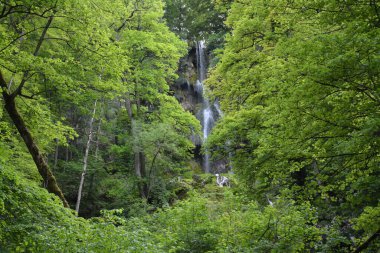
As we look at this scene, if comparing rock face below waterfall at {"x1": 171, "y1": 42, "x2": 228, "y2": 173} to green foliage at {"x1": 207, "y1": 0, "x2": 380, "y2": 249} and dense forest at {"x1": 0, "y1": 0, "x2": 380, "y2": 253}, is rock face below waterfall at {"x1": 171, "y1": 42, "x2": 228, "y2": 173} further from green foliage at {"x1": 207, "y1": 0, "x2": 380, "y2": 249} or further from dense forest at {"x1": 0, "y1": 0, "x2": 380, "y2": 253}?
green foliage at {"x1": 207, "y1": 0, "x2": 380, "y2": 249}

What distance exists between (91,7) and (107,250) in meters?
5.78

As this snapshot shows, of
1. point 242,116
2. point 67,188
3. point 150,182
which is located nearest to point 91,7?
point 242,116

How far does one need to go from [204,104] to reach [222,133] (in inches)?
606

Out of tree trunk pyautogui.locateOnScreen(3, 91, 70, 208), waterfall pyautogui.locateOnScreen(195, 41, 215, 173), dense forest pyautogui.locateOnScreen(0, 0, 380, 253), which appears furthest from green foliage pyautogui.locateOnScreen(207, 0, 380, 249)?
waterfall pyautogui.locateOnScreen(195, 41, 215, 173)

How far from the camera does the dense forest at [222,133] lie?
207 inches

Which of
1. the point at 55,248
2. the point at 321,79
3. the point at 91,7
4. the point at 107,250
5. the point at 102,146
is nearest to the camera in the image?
the point at 321,79

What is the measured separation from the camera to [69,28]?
859 centimetres

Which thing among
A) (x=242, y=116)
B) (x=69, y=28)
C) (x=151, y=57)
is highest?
(x=151, y=57)

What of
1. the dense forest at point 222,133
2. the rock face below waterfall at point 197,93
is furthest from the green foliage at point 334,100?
the rock face below waterfall at point 197,93

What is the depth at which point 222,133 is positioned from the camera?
11398 mm

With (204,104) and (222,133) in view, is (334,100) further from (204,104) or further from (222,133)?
(204,104)

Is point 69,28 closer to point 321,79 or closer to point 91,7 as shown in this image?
point 91,7

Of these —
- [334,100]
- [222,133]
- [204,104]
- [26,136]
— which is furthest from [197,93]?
[334,100]

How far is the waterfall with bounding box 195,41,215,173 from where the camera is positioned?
2430cm
